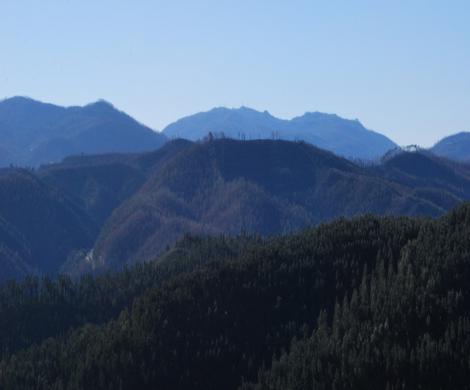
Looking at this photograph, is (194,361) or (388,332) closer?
(388,332)

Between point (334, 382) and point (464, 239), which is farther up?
point (464, 239)

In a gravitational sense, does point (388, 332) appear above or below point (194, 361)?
above

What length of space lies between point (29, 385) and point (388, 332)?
75845mm

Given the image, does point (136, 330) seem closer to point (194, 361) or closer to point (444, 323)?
point (194, 361)

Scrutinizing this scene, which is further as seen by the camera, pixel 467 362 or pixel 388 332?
pixel 388 332

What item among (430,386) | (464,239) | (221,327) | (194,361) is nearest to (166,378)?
(194,361)

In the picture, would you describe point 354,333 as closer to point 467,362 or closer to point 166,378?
point 467,362

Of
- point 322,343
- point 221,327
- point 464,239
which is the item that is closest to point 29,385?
point 221,327

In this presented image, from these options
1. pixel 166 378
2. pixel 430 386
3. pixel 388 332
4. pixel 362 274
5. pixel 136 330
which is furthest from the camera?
pixel 362 274

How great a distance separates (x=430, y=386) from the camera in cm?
13512

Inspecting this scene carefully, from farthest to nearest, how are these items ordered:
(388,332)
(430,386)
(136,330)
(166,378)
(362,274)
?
(362,274)
(136,330)
(166,378)
(388,332)
(430,386)

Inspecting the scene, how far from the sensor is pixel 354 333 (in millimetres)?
159125

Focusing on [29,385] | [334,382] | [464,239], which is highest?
[464,239]

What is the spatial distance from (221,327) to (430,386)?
62.9 meters
